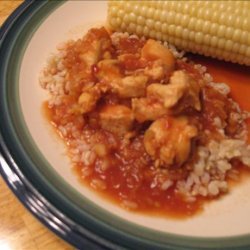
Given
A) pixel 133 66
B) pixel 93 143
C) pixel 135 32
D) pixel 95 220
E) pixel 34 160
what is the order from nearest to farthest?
pixel 95 220
pixel 34 160
pixel 93 143
pixel 133 66
pixel 135 32

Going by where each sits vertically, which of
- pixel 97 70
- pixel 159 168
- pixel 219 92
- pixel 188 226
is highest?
pixel 97 70

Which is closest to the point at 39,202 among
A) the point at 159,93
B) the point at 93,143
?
the point at 93,143

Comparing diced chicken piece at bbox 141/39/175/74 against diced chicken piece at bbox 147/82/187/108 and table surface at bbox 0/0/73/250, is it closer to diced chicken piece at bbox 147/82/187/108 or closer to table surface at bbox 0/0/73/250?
diced chicken piece at bbox 147/82/187/108

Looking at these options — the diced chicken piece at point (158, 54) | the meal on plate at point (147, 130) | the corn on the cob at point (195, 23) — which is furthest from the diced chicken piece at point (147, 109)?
the corn on the cob at point (195, 23)

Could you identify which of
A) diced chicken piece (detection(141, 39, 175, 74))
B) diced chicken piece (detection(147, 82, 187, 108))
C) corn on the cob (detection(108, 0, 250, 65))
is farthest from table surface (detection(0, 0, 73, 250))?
→ corn on the cob (detection(108, 0, 250, 65))

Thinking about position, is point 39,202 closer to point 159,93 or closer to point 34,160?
point 34,160

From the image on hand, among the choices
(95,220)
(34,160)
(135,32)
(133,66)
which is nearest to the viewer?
(95,220)

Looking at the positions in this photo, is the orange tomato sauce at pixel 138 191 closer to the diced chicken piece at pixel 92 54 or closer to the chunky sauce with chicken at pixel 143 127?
the chunky sauce with chicken at pixel 143 127

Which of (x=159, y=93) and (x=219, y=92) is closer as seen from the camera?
(x=159, y=93)
